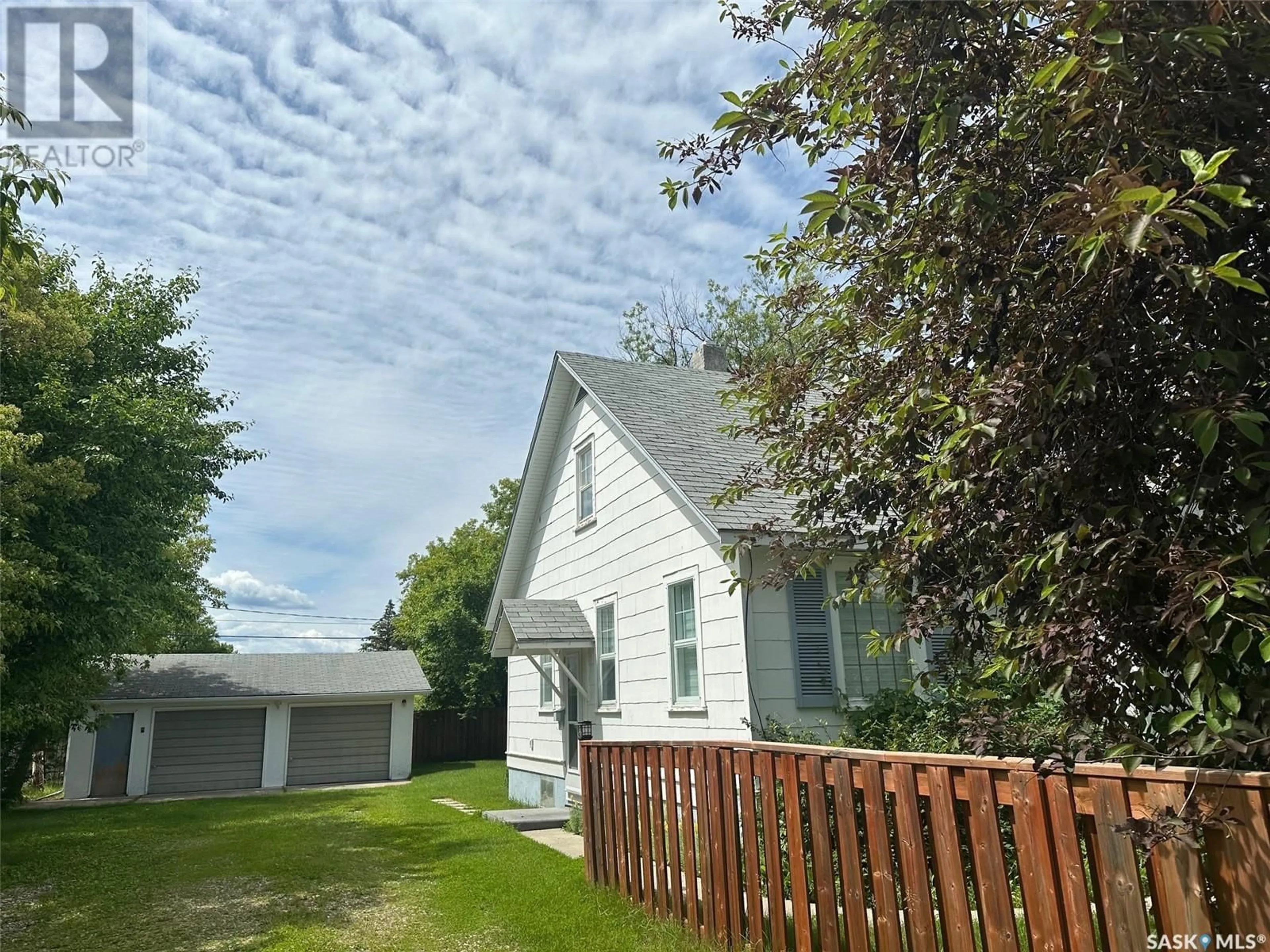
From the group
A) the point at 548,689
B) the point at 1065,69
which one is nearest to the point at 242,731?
the point at 548,689

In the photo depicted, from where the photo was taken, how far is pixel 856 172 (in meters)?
3.26

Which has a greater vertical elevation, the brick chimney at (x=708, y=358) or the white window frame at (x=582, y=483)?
the brick chimney at (x=708, y=358)

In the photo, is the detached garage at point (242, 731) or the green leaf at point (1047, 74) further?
the detached garage at point (242, 731)

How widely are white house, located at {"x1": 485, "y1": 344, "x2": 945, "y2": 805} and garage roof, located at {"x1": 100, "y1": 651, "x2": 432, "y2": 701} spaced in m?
10.1

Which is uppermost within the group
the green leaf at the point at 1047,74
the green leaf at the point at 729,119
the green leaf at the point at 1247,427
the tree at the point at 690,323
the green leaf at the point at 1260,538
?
the tree at the point at 690,323

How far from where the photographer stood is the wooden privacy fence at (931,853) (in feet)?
8.02

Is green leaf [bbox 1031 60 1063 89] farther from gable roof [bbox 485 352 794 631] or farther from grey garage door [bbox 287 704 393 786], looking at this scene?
grey garage door [bbox 287 704 393 786]

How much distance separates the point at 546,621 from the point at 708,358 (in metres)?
6.54

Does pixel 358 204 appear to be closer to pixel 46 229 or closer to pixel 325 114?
pixel 325 114

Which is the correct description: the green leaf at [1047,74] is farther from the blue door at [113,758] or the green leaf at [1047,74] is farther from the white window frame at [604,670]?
the blue door at [113,758]

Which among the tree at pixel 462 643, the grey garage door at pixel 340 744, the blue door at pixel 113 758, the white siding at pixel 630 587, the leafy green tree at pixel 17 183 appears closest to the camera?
the leafy green tree at pixel 17 183

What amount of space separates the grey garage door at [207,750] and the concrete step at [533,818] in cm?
1384

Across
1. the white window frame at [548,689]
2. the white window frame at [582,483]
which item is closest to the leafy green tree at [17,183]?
A: the white window frame at [582,483]

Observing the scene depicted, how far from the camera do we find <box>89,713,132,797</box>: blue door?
20938 millimetres
